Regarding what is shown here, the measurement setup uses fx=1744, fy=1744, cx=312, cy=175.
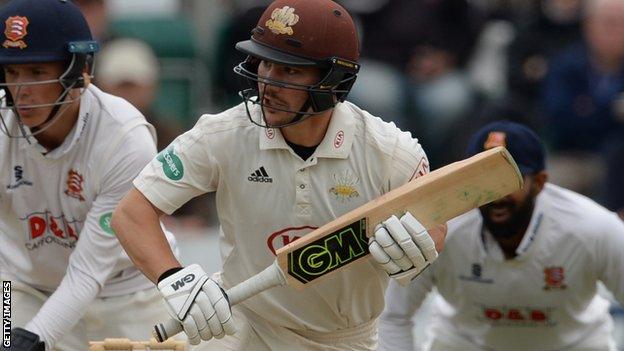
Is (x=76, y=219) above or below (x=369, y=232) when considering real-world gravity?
below

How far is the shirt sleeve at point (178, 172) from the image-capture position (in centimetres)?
633

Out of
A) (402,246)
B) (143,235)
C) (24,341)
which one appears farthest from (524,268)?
(24,341)

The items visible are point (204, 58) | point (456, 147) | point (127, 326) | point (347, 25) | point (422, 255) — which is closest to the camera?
point (422, 255)

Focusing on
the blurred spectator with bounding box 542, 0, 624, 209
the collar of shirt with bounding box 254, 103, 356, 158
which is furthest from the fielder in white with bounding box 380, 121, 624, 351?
the blurred spectator with bounding box 542, 0, 624, 209

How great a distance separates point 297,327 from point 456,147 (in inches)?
197

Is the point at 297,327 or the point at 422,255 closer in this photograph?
the point at 422,255

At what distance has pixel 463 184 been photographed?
19.8 feet

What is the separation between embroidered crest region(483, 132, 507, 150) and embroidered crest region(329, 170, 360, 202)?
1.19 metres

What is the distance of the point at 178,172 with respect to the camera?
634 centimetres

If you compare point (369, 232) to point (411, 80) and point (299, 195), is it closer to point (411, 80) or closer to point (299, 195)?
point (299, 195)

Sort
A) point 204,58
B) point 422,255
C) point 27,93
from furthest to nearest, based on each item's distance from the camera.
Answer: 1. point 204,58
2. point 27,93
3. point 422,255

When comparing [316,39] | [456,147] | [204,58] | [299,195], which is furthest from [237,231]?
[204,58]

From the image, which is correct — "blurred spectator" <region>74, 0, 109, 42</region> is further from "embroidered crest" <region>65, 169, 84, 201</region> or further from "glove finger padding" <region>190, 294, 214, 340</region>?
"glove finger padding" <region>190, 294, 214, 340</region>

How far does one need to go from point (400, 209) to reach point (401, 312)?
1.78 metres
